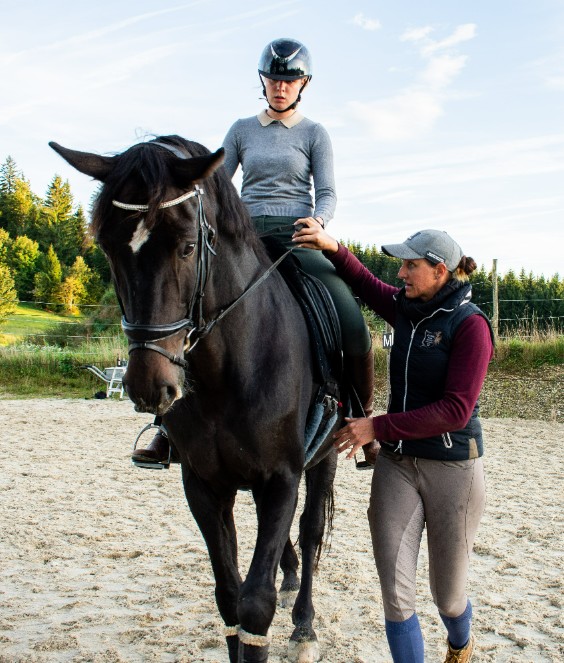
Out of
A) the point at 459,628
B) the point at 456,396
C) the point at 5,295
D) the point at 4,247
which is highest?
the point at 4,247

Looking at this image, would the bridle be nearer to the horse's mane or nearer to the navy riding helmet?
the horse's mane

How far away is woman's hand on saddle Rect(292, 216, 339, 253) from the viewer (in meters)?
3.11

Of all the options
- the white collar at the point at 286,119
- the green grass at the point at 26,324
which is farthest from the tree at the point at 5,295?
the white collar at the point at 286,119

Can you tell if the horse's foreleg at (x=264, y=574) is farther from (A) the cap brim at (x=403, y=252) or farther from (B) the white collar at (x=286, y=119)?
(B) the white collar at (x=286, y=119)

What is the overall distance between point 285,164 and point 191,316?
139cm

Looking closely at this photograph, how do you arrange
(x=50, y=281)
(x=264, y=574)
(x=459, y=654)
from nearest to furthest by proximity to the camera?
(x=264, y=574)
(x=459, y=654)
(x=50, y=281)

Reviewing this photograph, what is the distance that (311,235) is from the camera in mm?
3109

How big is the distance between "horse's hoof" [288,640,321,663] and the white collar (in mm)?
2753

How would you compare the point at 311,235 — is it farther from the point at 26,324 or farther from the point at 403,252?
the point at 26,324

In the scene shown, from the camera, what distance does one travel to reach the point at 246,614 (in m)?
2.60

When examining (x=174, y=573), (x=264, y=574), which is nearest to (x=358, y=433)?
(x=264, y=574)

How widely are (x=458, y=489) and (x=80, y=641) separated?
227 cm

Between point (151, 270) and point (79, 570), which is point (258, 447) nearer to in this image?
point (151, 270)

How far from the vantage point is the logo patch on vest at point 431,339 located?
281 cm
